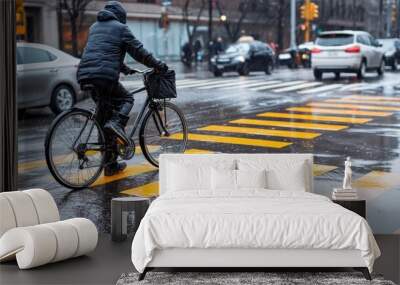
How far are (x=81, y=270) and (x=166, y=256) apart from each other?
69 centimetres

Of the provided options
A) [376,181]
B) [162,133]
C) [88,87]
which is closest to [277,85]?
[162,133]

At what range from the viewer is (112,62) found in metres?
7.04

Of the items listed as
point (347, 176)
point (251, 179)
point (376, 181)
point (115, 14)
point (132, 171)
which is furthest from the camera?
point (132, 171)

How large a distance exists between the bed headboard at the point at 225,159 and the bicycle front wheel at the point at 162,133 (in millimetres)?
553

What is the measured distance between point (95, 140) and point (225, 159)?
1257 millimetres

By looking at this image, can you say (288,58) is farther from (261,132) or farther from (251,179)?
(251,179)

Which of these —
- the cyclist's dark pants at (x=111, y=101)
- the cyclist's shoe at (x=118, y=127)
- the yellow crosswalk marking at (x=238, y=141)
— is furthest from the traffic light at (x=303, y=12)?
the cyclist's shoe at (x=118, y=127)

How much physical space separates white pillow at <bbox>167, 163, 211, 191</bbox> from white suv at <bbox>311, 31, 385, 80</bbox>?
1585mm

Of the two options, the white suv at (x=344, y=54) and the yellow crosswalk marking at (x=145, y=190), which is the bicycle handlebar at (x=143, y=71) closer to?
the yellow crosswalk marking at (x=145, y=190)

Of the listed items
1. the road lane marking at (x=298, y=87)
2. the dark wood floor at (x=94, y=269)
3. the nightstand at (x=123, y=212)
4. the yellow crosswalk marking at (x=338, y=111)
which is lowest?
the dark wood floor at (x=94, y=269)

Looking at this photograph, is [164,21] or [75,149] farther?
[164,21]

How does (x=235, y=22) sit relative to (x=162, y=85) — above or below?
above

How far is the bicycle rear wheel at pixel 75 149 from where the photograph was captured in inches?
274

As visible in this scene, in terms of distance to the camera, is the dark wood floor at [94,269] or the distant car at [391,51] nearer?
the dark wood floor at [94,269]
